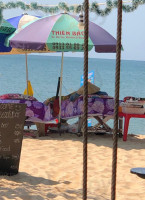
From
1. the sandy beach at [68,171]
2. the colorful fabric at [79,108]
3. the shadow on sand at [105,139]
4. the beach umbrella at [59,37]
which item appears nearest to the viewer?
the sandy beach at [68,171]

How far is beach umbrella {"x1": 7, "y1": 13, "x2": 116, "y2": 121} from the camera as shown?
8.16 m

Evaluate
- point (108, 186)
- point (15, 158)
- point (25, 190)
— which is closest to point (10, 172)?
point (15, 158)

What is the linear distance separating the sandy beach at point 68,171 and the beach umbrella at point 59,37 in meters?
1.71

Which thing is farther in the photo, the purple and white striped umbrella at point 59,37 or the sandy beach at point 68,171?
the purple and white striped umbrella at point 59,37

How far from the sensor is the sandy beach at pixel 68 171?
204 inches

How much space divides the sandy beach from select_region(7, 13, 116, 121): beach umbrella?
1.71 m

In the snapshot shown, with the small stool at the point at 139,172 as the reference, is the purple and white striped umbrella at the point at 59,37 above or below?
above

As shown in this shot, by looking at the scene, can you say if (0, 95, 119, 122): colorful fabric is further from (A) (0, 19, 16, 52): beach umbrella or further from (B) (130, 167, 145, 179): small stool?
(B) (130, 167, 145, 179): small stool

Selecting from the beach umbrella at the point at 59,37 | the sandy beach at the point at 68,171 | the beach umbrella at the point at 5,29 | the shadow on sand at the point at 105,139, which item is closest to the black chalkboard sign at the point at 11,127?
the sandy beach at the point at 68,171

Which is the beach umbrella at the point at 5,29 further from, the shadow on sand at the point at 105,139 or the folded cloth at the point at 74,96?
the shadow on sand at the point at 105,139

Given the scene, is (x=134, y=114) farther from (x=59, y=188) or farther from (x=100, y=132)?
(x=59, y=188)

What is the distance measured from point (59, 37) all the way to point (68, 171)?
9.71 ft

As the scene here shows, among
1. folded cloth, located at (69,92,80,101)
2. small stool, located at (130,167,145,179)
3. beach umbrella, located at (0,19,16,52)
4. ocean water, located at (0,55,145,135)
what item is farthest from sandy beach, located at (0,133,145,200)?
beach umbrella, located at (0,19,16,52)

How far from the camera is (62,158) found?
7.08 meters
